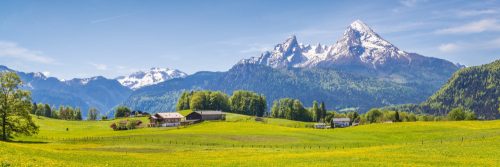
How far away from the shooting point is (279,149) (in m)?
91.1

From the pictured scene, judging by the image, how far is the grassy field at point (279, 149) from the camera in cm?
5731

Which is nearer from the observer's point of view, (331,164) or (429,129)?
(331,164)

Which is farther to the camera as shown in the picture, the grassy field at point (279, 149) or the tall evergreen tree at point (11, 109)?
the tall evergreen tree at point (11, 109)

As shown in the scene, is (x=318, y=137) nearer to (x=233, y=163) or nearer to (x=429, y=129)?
(x=429, y=129)

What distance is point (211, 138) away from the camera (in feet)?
379

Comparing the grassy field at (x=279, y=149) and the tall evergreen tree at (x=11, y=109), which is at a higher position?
the tall evergreen tree at (x=11, y=109)

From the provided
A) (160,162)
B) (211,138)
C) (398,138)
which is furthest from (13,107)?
(398,138)

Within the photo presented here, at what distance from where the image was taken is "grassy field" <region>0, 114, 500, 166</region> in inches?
2256

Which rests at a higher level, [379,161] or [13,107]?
[13,107]

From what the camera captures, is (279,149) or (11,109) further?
(11,109)

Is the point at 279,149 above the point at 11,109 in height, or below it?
below

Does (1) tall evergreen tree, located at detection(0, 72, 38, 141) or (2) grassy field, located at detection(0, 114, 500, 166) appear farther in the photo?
(1) tall evergreen tree, located at detection(0, 72, 38, 141)

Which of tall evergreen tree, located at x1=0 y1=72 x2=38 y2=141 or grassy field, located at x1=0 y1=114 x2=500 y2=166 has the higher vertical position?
tall evergreen tree, located at x1=0 y1=72 x2=38 y2=141

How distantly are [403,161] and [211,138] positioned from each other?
64.8 m
